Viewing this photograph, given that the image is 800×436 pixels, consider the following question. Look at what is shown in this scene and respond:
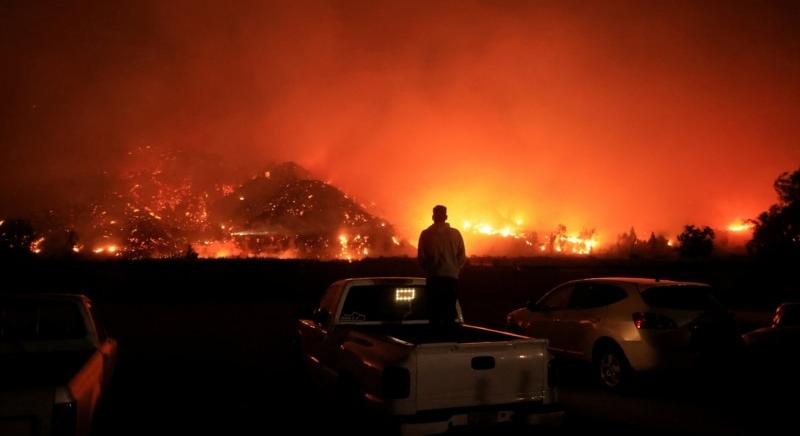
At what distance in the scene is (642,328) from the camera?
8.05 metres

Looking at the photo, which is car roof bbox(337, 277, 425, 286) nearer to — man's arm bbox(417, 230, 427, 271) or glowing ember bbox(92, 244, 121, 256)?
man's arm bbox(417, 230, 427, 271)

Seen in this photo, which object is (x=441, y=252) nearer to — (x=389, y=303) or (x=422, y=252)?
(x=422, y=252)

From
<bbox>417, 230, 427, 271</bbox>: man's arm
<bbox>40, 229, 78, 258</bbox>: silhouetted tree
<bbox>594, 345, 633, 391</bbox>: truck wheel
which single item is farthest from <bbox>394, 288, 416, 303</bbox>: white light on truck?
<bbox>40, 229, 78, 258</bbox>: silhouetted tree

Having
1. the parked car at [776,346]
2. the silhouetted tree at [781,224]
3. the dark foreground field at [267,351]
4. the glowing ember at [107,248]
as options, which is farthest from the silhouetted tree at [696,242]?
the glowing ember at [107,248]

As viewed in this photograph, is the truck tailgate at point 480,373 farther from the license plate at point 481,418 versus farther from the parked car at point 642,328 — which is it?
the parked car at point 642,328

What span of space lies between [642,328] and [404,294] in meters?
3.45

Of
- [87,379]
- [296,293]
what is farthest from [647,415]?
[296,293]

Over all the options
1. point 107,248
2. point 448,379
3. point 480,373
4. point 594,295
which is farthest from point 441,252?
point 107,248

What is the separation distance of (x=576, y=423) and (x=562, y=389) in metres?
2.02

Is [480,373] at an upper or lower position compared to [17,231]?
lower

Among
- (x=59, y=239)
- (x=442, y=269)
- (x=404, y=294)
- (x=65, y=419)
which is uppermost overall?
(x=59, y=239)

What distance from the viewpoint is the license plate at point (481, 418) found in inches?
186

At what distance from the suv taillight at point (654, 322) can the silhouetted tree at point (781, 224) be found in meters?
35.5

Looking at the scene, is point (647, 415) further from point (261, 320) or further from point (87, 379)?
point (261, 320)
